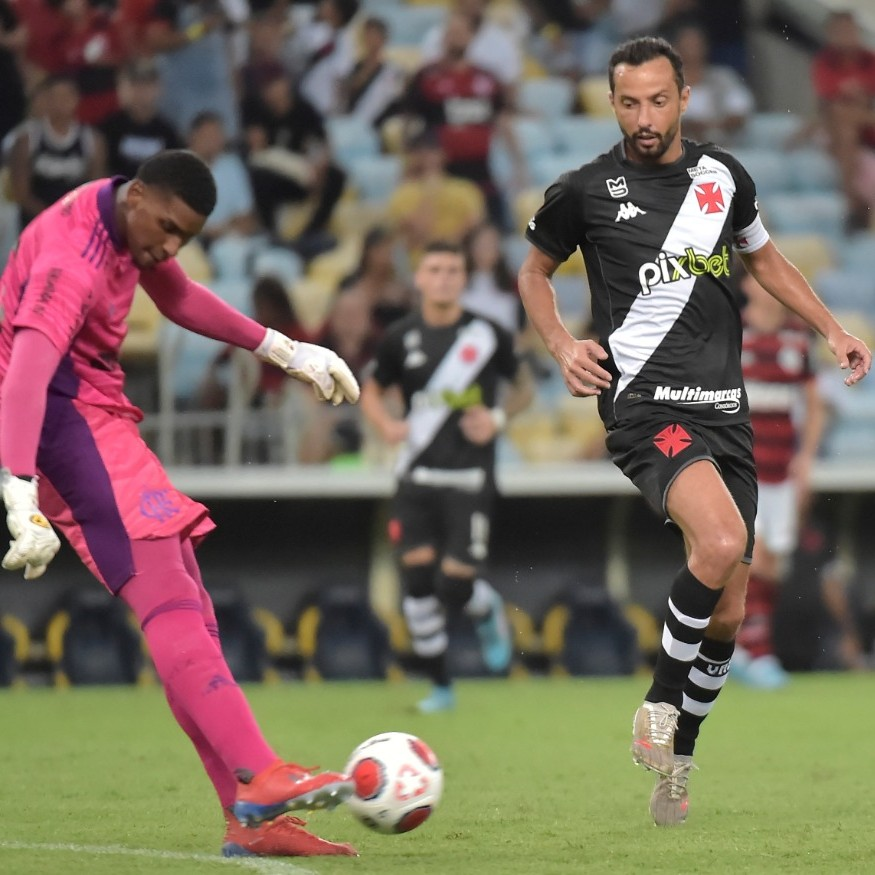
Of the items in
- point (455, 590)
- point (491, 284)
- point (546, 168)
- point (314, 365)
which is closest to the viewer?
point (314, 365)

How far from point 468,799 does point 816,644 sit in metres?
7.12

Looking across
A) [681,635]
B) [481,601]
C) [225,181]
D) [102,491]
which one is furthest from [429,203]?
[102,491]

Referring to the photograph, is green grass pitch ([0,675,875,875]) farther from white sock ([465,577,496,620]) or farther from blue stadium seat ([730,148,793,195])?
blue stadium seat ([730,148,793,195])

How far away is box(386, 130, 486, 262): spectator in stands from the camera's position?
46.8ft

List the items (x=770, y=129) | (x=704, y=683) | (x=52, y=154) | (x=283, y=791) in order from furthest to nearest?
1. (x=770, y=129)
2. (x=52, y=154)
3. (x=704, y=683)
4. (x=283, y=791)

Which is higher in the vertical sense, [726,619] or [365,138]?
[365,138]

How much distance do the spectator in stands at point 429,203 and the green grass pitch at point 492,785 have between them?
165 inches

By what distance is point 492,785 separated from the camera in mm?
6828

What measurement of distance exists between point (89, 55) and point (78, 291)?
1056 centimetres

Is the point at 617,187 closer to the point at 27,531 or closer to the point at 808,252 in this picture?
the point at 27,531

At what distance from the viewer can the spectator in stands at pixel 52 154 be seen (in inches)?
542

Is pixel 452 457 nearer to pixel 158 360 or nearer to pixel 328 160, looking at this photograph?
pixel 158 360

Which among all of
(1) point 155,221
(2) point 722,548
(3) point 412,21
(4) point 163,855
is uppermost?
(3) point 412,21

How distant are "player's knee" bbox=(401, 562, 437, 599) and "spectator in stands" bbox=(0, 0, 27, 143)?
5907 millimetres
